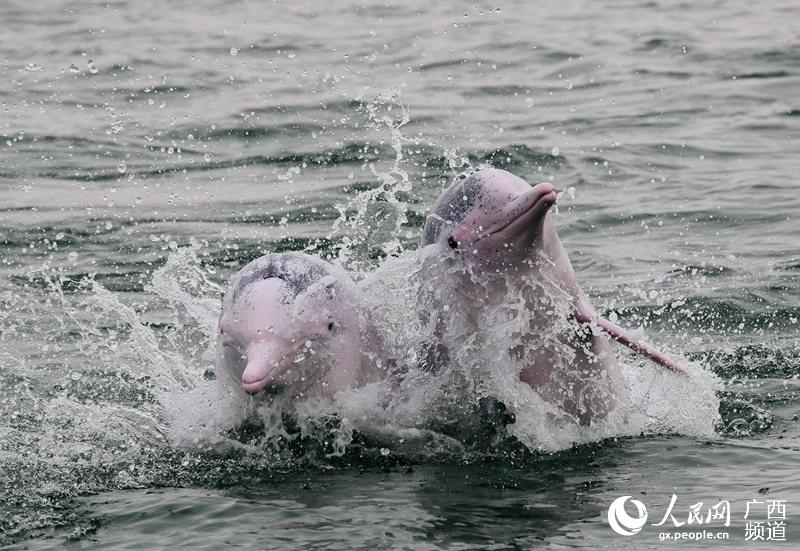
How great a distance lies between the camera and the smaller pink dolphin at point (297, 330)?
7824 millimetres

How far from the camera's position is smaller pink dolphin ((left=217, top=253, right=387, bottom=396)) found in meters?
7.82

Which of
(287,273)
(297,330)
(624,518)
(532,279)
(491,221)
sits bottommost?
(624,518)

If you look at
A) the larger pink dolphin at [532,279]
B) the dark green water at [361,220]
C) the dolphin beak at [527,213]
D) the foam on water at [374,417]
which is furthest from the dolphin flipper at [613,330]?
the dolphin beak at [527,213]

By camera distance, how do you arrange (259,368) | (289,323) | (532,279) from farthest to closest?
(532,279)
(289,323)
(259,368)

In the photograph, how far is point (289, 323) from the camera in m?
7.90

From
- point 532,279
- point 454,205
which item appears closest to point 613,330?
point 532,279

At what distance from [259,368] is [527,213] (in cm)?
175

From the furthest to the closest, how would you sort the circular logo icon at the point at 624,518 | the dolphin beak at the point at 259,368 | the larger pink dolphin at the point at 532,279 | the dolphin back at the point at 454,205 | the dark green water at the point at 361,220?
the dolphin back at the point at 454,205 < the larger pink dolphin at the point at 532,279 < the dark green water at the point at 361,220 < the dolphin beak at the point at 259,368 < the circular logo icon at the point at 624,518

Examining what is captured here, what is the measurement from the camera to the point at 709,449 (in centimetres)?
848

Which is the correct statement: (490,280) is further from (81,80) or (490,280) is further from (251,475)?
(81,80)

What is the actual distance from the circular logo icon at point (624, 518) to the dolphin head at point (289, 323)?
1858 mm

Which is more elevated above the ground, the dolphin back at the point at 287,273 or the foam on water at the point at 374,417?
the dolphin back at the point at 287,273

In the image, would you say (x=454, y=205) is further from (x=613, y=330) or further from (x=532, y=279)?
(x=613, y=330)

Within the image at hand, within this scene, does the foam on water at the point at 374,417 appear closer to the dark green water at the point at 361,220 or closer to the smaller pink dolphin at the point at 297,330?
the dark green water at the point at 361,220
